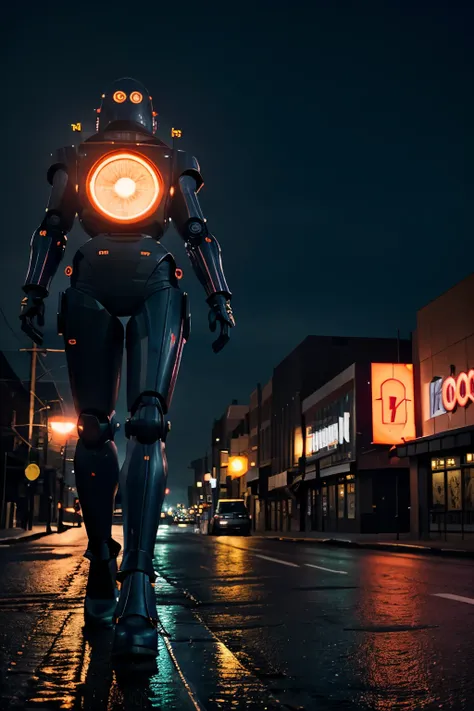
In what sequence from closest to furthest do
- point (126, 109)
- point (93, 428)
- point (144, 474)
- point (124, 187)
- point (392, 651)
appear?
point (392, 651), point (144, 474), point (93, 428), point (124, 187), point (126, 109)

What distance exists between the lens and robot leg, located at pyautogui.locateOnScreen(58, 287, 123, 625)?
4473 millimetres

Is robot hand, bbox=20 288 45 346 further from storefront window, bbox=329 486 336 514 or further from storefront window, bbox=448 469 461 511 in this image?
storefront window, bbox=329 486 336 514

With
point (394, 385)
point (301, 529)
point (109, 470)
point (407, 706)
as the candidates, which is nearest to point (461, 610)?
point (109, 470)

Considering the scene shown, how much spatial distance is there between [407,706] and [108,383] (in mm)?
2387

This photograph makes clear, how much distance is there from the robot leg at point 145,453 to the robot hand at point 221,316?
13.5 inches

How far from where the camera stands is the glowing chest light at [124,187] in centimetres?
478

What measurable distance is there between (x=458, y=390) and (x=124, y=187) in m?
27.0

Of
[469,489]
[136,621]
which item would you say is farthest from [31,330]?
[469,489]

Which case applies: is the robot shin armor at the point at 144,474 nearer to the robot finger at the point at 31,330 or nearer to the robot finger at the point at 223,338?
the robot finger at the point at 223,338

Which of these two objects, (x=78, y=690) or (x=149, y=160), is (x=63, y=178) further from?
(x=78, y=690)

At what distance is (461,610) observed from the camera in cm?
536

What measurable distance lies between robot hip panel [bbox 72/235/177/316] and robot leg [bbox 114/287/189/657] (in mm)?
71

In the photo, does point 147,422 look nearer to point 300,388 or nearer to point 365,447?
point 365,447

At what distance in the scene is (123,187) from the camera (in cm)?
484
